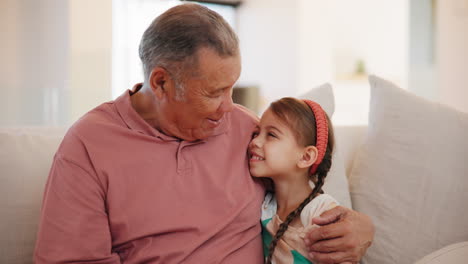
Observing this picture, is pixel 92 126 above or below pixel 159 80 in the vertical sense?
below

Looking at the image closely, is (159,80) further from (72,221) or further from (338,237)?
(338,237)

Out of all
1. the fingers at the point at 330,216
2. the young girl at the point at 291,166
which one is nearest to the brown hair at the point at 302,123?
the young girl at the point at 291,166

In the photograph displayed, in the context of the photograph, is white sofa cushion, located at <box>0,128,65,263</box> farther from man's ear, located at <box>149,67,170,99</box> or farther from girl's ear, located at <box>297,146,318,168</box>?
girl's ear, located at <box>297,146,318,168</box>

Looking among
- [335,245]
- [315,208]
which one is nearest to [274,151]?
[315,208]

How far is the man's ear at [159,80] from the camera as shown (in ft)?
3.57

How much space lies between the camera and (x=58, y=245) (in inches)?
36.9

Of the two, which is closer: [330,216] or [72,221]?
[72,221]

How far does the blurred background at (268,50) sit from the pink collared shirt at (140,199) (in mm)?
2285

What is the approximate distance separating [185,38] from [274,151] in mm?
411

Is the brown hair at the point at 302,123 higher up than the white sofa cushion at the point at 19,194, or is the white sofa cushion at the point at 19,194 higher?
the brown hair at the point at 302,123

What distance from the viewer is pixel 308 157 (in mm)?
1231

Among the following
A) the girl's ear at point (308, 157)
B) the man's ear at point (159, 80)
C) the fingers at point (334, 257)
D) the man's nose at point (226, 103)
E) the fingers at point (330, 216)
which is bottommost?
the fingers at point (334, 257)

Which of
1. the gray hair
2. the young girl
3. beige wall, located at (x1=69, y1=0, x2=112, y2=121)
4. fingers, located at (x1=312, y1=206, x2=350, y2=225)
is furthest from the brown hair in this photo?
beige wall, located at (x1=69, y1=0, x2=112, y2=121)

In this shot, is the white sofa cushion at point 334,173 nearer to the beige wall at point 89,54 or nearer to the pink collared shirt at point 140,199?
the pink collared shirt at point 140,199
